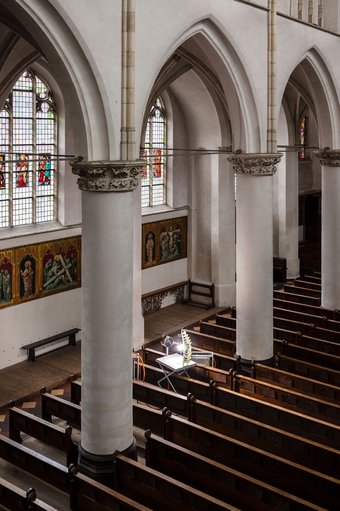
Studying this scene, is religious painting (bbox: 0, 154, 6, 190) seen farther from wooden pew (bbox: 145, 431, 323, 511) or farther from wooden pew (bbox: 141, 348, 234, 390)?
wooden pew (bbox: 145, 431, 323, 511)

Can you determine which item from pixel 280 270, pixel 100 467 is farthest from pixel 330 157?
pixel 100 467

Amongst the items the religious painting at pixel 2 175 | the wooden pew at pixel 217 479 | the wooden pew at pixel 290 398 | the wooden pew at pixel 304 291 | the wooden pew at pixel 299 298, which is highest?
the religious painting at pixel 2 175

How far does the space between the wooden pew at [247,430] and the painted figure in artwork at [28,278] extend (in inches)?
193

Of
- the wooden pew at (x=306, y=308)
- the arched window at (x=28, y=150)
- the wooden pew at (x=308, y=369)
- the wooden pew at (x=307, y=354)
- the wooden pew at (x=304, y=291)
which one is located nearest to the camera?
the wooden pew at (x=308, y=369)

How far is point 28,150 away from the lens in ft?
53.4

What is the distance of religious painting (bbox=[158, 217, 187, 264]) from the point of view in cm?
2042

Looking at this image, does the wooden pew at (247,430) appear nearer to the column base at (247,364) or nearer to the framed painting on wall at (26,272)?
the column base at (247,364)

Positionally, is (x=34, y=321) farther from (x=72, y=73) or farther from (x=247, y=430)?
(x=72, y=73)

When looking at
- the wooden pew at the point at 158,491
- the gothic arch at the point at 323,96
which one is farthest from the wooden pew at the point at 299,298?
the wooden pew at the point at 158,491

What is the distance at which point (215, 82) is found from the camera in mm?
18625

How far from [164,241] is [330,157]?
19.6ft

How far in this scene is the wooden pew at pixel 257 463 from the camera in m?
8.64

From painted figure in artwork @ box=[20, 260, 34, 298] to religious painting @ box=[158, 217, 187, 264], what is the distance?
213 inches

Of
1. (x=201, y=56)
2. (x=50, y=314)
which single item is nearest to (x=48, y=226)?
(x=50, y=314)
